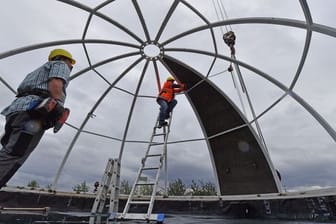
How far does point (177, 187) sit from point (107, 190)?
6.84 m

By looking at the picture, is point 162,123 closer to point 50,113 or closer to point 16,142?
point 50,113

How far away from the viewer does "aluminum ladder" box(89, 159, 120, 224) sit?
159 inches

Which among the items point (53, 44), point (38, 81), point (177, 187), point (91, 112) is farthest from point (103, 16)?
point (177, 187)

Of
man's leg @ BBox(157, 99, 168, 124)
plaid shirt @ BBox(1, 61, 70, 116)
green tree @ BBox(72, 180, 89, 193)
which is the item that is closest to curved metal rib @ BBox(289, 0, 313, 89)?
man's leg @ BBox(157, 99, 168, 124)

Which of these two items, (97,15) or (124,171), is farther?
(124,171)

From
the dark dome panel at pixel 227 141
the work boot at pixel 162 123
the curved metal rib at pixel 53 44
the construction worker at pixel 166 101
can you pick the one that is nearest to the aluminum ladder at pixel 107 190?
the work boot at pixel 162 123

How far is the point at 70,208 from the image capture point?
7.59 m

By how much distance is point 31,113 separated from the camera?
2.33 m

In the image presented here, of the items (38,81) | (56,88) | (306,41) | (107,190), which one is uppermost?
(306,41)

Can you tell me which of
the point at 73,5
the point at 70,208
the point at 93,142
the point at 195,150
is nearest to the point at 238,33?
the point at 73,5

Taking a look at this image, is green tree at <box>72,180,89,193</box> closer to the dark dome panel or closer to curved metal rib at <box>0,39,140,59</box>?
curved metal rib at <box>0,39,140,59</box>

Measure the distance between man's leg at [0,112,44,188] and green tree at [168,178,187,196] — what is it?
824cm

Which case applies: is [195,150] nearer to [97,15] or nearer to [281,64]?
[281,64]

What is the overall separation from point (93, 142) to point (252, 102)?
6.25m
